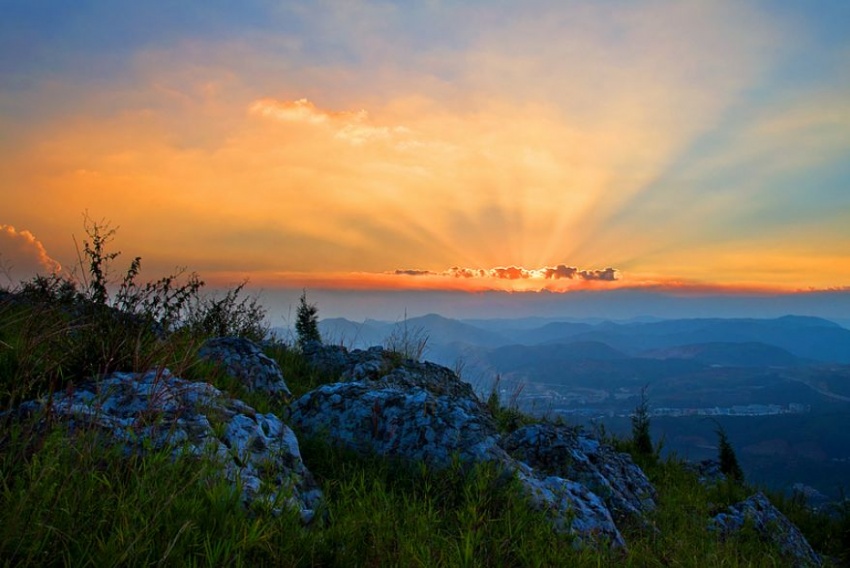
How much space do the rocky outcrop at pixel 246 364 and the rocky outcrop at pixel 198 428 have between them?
7.77ft

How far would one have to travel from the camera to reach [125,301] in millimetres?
7992

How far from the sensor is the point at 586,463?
8.40 meters

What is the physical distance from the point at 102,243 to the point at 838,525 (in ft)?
55.9

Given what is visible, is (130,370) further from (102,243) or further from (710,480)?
(710,480)

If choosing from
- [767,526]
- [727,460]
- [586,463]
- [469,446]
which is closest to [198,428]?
[469,446]

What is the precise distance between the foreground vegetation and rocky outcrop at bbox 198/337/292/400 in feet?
2.61

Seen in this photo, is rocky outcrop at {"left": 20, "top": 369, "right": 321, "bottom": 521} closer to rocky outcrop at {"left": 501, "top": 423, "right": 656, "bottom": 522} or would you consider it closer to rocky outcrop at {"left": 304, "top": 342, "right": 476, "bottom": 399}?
rocky outcrop at {"left": 501, "top": 423, "right": 656, "bottom": 522}

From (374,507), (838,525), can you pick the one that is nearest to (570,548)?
(374,507)

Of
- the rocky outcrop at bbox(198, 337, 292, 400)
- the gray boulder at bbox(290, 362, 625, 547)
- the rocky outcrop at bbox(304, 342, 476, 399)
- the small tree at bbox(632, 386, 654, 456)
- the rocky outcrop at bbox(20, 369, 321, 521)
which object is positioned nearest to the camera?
A: the rocky outcrop at bbox(20, 369, 321, 521)

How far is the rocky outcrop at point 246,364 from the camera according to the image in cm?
855

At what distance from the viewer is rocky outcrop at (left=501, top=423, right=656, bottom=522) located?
7767 mm

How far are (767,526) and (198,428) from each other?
939 cm

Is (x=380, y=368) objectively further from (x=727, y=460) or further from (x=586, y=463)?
(x=727, y=460)

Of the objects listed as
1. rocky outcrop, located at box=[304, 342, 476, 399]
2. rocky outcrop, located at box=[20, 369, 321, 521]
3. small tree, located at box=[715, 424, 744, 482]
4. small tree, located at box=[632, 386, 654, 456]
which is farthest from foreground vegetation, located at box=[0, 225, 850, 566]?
small tree, located at box=[715, 424, 744, 482]
